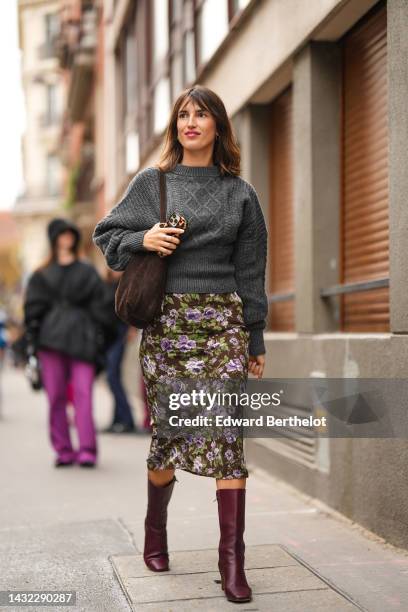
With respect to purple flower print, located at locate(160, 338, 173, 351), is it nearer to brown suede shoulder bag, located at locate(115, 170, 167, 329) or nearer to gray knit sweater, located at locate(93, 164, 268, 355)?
brown suede shoulder bag, located at locate(115, 170, 167, 329)

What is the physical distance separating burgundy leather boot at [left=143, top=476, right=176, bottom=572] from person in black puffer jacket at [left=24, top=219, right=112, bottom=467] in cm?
361

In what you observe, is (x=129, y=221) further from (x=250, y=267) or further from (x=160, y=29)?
(x=160, y=29)

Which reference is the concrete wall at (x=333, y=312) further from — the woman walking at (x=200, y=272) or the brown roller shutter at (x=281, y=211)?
the woman walking at (x=200, y=272)

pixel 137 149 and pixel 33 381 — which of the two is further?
pixel 137 149

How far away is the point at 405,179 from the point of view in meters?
4.86

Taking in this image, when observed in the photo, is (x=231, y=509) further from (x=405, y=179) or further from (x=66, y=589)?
(x=405, y=179)

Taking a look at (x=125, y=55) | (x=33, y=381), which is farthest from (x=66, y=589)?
(x=125, y=55)

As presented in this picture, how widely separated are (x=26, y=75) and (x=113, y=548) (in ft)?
163

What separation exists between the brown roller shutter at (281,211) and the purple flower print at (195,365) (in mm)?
3624

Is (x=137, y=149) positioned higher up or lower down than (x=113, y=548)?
higher up

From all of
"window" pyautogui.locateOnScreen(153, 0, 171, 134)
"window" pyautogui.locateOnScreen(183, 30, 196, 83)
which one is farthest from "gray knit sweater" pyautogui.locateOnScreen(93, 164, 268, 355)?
"window" pyautogui.locateOnScreen(153, 0, 171, 134)

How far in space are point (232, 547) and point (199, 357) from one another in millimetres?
776

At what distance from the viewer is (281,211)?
8148 millimetres

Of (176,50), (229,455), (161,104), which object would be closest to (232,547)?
(229,455)
